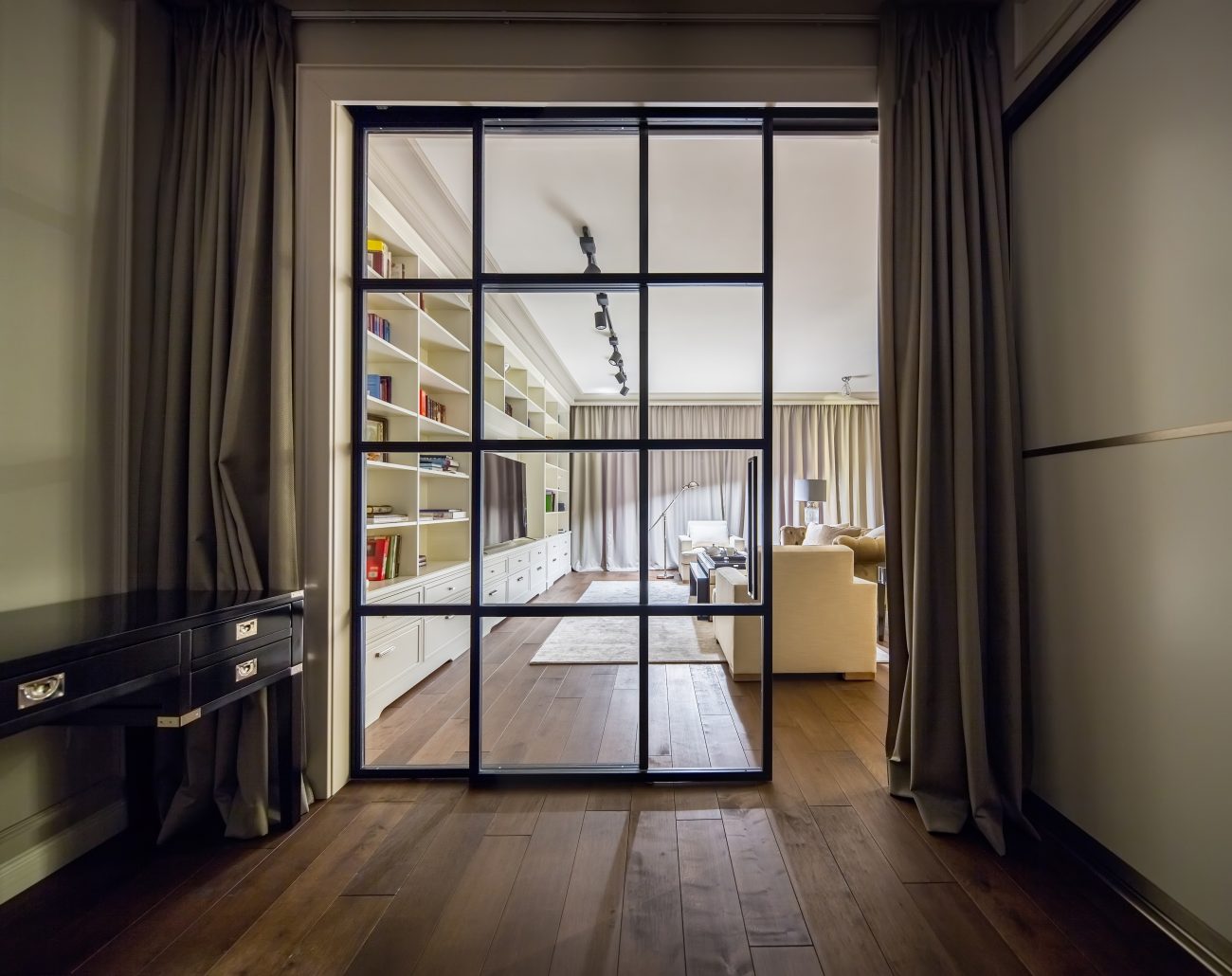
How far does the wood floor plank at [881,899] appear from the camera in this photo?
131 cm

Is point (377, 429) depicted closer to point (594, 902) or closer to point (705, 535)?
point (594, 902)

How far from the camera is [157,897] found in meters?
1.52

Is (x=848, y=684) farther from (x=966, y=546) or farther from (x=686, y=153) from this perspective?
(x=686, y=153)

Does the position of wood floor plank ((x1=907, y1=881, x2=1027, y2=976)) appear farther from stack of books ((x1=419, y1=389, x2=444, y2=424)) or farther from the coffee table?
stack of books ((x1=419, y1=389, x2=444, y2=424))

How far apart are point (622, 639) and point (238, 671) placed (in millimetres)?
1964

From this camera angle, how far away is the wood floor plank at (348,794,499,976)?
51.5 inches

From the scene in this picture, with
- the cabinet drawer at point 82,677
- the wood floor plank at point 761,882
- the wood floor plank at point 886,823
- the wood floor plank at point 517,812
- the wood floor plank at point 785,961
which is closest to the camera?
the cabinet drawer at point 82,677

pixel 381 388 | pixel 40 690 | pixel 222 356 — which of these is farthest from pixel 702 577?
pixel 40 690

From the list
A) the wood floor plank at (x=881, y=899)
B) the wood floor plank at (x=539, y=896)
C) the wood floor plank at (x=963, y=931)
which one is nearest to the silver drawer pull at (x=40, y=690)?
the wood floor plank at (x=539, y=896)

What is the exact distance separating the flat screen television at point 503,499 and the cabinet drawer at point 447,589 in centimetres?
23

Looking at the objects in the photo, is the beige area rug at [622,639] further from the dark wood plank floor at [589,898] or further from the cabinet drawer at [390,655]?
the dark wood plank floor at [589,898]

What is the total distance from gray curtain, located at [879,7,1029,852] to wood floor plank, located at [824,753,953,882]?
0.09m

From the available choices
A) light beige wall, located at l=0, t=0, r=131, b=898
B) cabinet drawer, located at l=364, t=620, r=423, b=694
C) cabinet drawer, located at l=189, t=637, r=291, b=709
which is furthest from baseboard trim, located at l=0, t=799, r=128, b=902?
cabinet drawer, located at l=364, t=620, r=423, b=694

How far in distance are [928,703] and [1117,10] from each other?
→ 2.05 m
